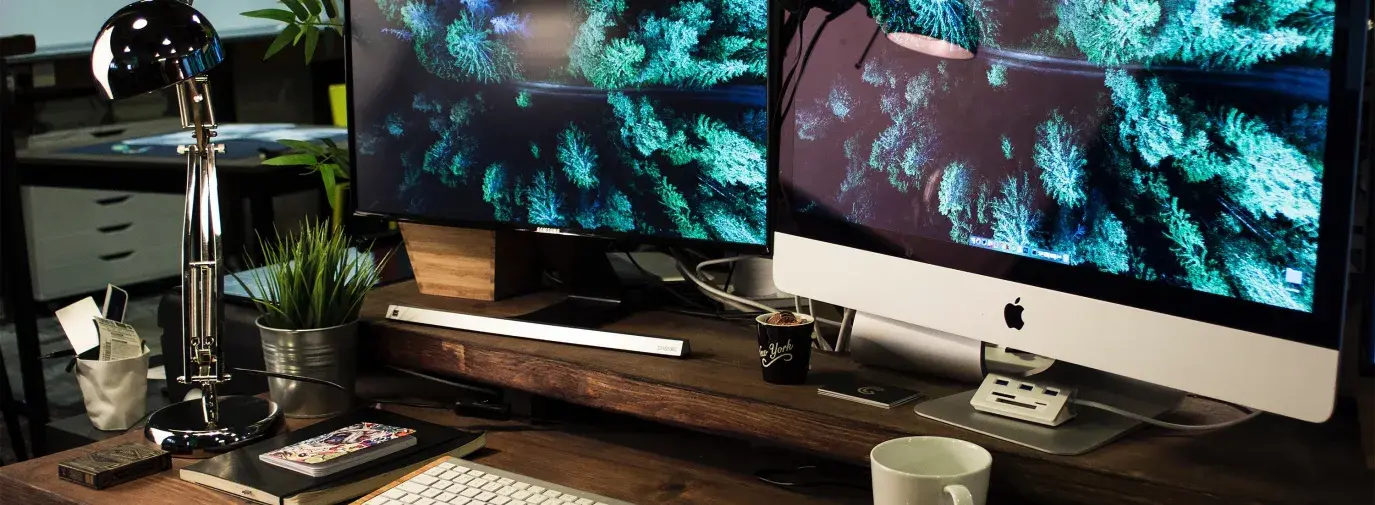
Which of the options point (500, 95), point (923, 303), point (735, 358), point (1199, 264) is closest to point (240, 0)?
point (500, 95)

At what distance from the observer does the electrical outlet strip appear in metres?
1.04

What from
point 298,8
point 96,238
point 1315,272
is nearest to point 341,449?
point 298,8

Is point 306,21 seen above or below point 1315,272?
above

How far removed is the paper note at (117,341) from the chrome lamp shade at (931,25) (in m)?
1.03

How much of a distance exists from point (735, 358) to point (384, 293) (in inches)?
22.5

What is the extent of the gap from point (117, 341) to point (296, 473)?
20.0 inches

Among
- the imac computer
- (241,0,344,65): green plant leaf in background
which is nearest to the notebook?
the imac computer

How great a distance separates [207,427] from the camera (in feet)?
4.21

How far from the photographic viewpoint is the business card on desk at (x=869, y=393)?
1113 mm

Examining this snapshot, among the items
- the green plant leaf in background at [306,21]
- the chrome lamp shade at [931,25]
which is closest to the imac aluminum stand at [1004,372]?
the chrome lamp shade at [931,25]

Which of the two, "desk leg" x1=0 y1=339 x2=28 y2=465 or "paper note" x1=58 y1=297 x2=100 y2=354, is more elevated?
"paper note" x1=58 y1=297 x2=100 y2=354

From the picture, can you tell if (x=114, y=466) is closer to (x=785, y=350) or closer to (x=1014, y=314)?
(x=785, y=350)

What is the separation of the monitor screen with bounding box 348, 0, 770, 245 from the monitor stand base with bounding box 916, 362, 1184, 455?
313 millimetres

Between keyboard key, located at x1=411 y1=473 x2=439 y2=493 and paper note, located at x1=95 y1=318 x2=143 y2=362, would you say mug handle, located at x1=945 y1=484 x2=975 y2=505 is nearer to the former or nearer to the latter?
keyboard key, located at x1=411 y1=473 x2=439 y2=493
